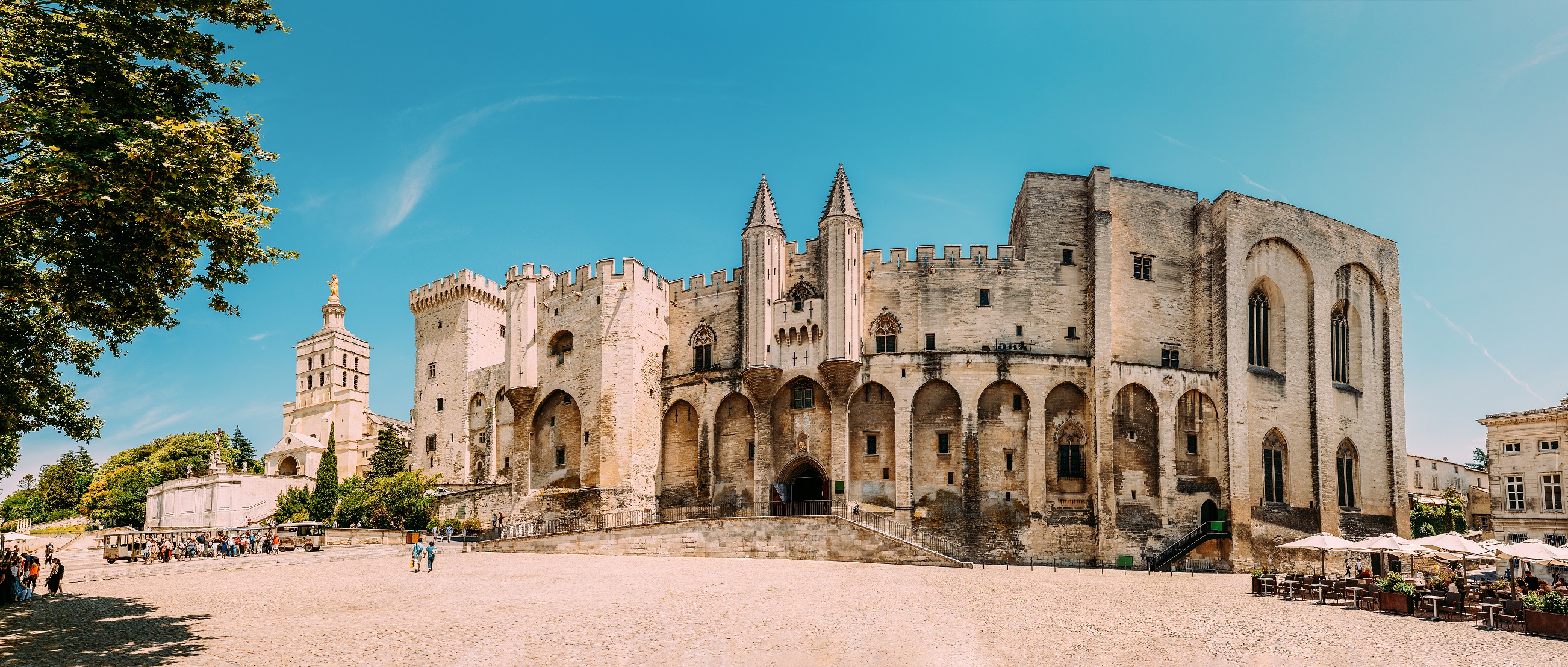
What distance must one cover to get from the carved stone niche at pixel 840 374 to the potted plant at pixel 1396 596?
21181mm

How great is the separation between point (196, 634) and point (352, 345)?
6721 cm

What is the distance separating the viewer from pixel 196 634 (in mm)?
16578

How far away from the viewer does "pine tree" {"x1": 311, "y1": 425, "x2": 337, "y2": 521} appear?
177 ft

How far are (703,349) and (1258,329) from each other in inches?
1022

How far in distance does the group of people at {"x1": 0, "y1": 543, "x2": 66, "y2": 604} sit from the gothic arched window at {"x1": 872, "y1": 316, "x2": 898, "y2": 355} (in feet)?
98.2

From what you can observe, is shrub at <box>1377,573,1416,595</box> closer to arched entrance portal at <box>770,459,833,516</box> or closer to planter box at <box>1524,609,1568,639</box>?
planter box at <box>1524,609,1568,639</box>

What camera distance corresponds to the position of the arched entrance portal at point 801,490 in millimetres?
40062

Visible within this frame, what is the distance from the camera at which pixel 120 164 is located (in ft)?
41.1

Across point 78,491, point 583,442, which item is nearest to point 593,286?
point 583,442

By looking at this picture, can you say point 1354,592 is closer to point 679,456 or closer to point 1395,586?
point 1395,586

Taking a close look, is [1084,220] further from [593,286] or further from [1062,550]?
[593,286]

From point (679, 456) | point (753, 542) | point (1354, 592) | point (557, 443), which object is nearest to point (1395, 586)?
point (1354, 592)

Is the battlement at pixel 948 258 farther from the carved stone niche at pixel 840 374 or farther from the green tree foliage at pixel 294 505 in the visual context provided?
the green tree foliage at pixel 294 505

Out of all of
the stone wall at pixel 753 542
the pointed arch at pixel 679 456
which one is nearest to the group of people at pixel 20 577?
the stone wall at pixel 753 542
